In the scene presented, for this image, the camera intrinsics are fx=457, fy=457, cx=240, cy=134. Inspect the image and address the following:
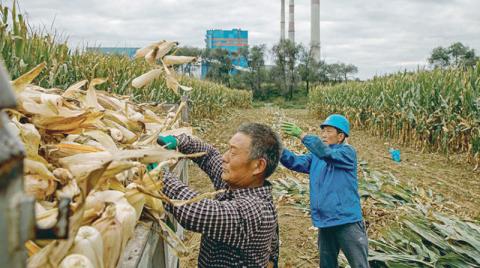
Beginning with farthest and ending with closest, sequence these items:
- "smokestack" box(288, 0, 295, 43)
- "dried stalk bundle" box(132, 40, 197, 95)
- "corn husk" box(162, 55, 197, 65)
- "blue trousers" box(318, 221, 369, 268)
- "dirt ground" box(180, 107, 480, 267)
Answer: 1. "smokestack" box(288, 0, 295, 43)
2. "dirt ground" box(180, 107, 480, 267)
3. "blue trousers" box(318, 221, 369, 268)
4. "corn husk" box(162, 55, 197, 65)
5. "dried stalk bundle" box(132, 40, 197, 95)

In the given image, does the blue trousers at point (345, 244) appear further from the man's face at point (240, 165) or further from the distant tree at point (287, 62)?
the distant tree at point (287, 62)

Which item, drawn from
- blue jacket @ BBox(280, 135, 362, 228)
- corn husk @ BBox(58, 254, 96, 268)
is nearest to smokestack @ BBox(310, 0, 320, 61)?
blue jacket @ BBox(280, 135, 362, 228)

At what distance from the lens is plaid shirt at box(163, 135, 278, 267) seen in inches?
72.9

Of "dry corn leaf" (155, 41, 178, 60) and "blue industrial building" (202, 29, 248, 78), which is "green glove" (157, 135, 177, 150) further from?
"blue industrial building" (202, 29, 248, 78)

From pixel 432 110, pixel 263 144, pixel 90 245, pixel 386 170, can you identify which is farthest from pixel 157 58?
pixel 432 110

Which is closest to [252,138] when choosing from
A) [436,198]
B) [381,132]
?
[436,198]

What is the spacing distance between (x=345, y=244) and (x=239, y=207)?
1.81m

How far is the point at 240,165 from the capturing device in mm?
2201

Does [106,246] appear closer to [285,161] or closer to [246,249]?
[246,249]

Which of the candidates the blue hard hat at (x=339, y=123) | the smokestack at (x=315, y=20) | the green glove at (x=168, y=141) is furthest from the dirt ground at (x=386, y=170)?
the smokestack at (x=315, y=20)

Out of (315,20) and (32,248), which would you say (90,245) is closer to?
(32,248)

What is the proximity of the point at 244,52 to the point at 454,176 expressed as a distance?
60.5 m

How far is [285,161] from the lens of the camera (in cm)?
375

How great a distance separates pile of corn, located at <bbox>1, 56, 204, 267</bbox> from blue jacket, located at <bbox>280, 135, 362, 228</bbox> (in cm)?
200
